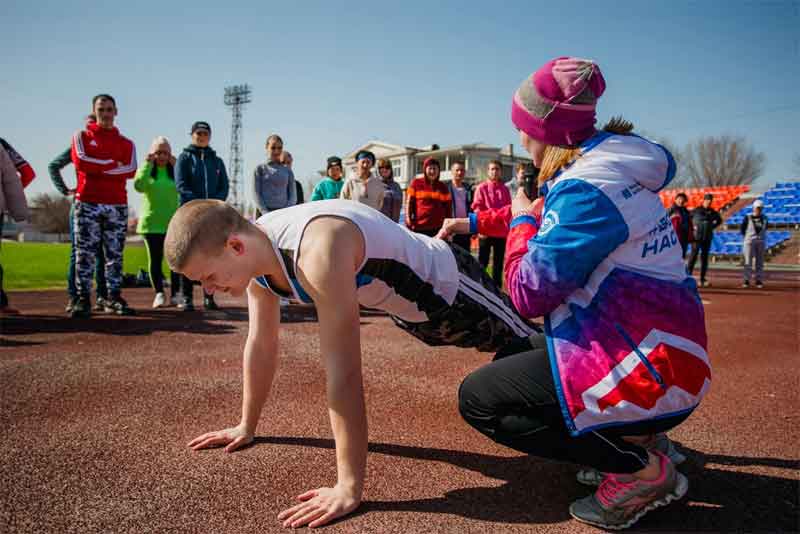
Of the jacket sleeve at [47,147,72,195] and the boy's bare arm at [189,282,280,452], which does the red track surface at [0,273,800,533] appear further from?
the jacket sleeve at [47,147,72,195]

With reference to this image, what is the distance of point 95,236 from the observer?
6.02 meters

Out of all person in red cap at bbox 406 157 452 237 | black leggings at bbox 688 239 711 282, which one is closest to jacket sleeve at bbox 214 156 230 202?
person in red cap at bbox 406 157 452 237

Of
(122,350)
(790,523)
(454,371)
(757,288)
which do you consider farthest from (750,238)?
(122,350)

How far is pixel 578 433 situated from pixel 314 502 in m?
1.01

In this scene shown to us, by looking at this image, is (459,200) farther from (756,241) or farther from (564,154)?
(756,241)

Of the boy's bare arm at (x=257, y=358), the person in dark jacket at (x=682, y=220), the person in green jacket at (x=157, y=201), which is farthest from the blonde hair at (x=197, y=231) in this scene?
the person in dark jacket at (x=682, y=220)

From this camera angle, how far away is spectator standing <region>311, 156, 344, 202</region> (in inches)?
323

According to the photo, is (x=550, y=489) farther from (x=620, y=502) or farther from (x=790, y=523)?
(x=790, y=523)

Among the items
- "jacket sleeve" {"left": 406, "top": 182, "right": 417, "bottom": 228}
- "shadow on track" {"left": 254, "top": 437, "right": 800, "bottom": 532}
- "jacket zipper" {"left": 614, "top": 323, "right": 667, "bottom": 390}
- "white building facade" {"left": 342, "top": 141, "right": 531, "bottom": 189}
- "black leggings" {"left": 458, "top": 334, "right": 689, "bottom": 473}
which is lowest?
"shadow on track" {"left": 254, "top": 437, "right": 800, "bottom": 532}

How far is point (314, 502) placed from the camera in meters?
1.95

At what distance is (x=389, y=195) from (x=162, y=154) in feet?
10.6

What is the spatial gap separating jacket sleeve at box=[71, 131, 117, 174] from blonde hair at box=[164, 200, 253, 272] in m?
4.89

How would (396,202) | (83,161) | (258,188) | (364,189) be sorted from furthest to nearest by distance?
(396,202), (364,189), (258,188), (83,161)

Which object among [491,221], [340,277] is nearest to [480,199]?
[491,221]
